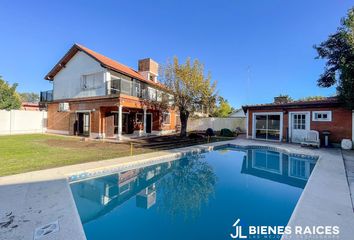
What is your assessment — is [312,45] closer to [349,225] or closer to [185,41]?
[185,41]

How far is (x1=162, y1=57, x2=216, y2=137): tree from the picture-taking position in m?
19.9

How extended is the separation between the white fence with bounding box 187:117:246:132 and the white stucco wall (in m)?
14.1

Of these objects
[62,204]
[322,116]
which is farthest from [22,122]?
[322,116]

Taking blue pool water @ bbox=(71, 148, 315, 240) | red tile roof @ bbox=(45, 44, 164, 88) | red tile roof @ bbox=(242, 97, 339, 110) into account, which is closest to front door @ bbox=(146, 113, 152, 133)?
red tile roof @ bbox=(45, 44, 164, 88)

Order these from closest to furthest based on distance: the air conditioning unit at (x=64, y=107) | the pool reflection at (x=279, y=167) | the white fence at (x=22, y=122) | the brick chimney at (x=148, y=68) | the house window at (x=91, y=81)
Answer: the pool reflection at (x=279, y=167), the house window at (x=91, y=81), the air conditioning unit at (x=64, y=107), the white fence at (x=22, y=122), the brick chimney at (x=148, y=68)

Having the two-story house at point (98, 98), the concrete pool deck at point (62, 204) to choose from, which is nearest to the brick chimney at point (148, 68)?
the two-story house at point (98, 98)

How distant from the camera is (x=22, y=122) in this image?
22969 millimetres

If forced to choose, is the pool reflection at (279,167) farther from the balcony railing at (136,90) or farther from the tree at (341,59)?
the balcony railing at (136,90)

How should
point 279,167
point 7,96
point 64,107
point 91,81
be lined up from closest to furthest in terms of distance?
point 279,167
point 91,81
point 64,107
point 7,96

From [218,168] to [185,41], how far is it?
1751 cm

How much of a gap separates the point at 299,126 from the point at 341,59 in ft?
21.3

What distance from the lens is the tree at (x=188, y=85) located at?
19906 mm

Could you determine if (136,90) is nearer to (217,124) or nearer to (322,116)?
(217,124)

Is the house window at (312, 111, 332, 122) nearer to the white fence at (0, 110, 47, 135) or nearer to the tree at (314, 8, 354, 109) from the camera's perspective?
Answer: the tree at (314, 8, 354, 109)
